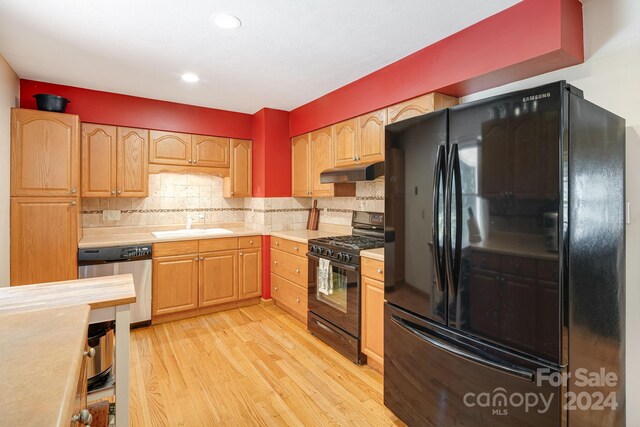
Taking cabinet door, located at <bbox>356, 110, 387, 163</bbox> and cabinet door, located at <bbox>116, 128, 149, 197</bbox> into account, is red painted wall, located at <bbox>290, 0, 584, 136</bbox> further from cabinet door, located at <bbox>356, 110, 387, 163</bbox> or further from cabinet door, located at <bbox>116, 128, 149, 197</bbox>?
cabinet door, located at <bbox>116, 128, 149, 197</bbox>

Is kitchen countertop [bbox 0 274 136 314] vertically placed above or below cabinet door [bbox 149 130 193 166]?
below

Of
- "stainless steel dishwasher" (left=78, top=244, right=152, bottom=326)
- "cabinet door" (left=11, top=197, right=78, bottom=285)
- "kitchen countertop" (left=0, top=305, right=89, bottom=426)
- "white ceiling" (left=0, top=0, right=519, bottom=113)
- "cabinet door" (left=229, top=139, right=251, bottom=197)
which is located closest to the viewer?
"kitchen countertop" (left=0, top=305, right=89, bottom=426)

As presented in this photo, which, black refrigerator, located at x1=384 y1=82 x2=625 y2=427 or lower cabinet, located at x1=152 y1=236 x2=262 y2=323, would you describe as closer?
black refrigerator, located at x1=384 y1=82 x2=625 y2=427

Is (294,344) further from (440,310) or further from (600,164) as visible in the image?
(600,164)

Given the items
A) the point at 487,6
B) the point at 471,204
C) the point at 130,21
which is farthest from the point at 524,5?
the point at 130,21

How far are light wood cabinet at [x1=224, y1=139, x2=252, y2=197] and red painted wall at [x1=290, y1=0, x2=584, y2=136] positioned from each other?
1889mm

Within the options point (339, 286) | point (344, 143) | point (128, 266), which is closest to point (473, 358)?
point (339, 286)

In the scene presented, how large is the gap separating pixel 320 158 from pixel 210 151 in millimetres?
1407

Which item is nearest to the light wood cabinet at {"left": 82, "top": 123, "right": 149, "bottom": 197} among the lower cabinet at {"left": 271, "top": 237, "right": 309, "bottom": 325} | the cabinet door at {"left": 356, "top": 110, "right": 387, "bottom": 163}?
the lower cabinet at {"left": 271, "top": 237, "right": 309, "bottom": 325}

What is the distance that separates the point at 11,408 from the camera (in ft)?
2.11

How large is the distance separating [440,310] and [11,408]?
1.58 m

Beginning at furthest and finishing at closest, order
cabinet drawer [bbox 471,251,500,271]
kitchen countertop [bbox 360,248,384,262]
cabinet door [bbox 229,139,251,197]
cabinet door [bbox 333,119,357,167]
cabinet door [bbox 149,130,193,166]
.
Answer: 1. cabinet door [bbox 229,139,251,197]
2. cabinet door [bbox 149,130,193,166]
3. cabinet door [bbox 333,119,357,167]
4. kitchen countertop [bbox 360,248,384,262]
5. cabinet drawer [bbox 471,251,500,271]

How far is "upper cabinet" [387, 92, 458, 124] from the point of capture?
7.75 ft

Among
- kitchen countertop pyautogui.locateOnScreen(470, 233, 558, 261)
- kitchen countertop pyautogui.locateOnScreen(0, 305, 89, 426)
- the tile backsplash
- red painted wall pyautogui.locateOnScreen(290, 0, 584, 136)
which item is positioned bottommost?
kitchen countertop pyautogui.locateOnScreen(0, 305, 89, 426)
